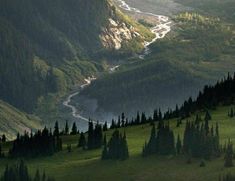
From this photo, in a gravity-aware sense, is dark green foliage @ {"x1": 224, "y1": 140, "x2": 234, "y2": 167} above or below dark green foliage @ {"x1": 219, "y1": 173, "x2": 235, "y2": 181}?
above

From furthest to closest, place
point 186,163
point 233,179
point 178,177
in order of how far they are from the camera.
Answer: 1. point 186,163
2. point 178,177
3. point 233,179

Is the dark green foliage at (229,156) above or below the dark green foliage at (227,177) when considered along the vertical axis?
above

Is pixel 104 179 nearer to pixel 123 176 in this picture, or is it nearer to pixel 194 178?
pixel 123 176

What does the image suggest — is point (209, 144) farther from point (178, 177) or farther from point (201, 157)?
point (178, 177)

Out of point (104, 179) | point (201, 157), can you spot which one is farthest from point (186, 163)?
point (104, 179)

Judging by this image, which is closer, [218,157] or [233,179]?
[233,179]

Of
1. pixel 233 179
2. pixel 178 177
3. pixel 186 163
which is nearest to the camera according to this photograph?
pixel 233 179

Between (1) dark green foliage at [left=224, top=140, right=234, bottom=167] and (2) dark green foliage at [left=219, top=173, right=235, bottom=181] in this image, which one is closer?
(2) dark green foliage at [left=219, top=173, right=235, bottom=181]

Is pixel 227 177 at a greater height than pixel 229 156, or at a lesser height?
lesser

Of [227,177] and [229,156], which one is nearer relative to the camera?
[227,177]

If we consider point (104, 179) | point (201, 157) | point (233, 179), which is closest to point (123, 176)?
point (104, 179)

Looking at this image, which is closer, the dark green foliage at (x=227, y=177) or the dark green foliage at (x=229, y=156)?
the dark green foliage at (x=227, y=177)
